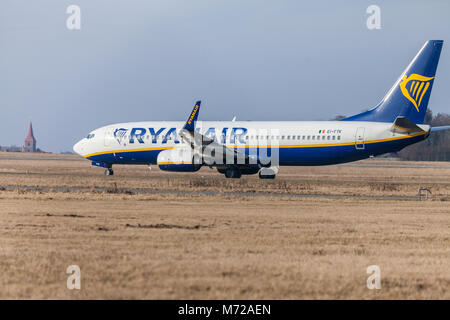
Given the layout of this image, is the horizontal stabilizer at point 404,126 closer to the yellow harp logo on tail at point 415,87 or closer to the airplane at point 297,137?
the airplane at point 297,137

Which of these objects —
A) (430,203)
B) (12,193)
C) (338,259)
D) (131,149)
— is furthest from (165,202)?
(131,149)

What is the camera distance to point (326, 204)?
3069 cm

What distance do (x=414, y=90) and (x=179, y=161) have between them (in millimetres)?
16290

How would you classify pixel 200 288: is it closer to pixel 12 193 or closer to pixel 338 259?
pixel 338 259

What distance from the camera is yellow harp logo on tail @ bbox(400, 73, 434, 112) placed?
45969 mm

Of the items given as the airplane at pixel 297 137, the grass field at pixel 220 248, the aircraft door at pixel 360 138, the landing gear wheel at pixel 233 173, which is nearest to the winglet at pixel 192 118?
the airplane at pixel 297 137

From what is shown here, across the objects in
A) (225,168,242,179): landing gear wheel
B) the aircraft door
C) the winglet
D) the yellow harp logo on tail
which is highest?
the yellow harp logo on tail

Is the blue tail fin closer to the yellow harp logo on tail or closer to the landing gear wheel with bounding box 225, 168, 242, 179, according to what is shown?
the yellow harp logo on tail

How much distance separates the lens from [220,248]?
16.4 metres

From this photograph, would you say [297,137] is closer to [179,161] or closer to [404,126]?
[404,126]

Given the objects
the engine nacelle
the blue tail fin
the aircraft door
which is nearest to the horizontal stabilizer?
the blue tail fin
